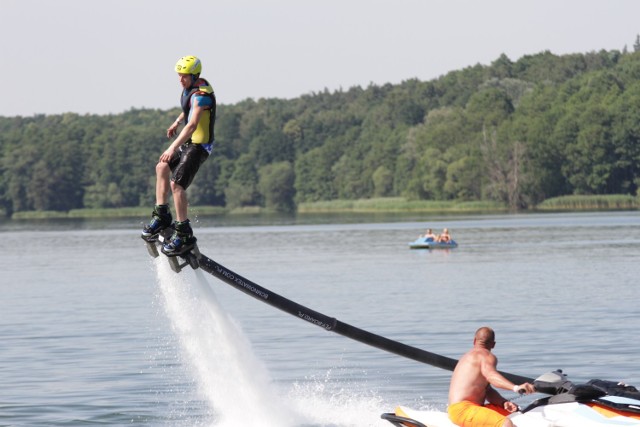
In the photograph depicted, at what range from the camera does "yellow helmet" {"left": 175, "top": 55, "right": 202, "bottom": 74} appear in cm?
1566

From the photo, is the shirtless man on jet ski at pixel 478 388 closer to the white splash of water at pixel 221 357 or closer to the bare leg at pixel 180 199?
the white splash of water at pixel 221 357

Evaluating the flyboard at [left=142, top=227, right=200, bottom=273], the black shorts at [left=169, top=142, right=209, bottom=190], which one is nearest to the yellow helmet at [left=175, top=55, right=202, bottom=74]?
the black shorts at [left=169, top=142, right=209, bottom=190]

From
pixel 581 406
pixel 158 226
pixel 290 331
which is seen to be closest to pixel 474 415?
pixel 581 406

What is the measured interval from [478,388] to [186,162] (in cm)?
444

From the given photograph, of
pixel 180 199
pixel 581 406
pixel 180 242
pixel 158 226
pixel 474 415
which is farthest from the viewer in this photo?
pixel 158 226

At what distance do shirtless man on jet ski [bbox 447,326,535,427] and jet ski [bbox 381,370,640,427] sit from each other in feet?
0.84

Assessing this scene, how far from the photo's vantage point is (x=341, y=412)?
21.9m

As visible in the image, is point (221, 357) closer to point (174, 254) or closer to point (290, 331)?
point (174, 254)

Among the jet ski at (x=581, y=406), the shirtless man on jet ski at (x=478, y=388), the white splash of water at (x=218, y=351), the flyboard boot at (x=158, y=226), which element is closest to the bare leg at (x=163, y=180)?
the flyboard boot at (x=158, y=226)

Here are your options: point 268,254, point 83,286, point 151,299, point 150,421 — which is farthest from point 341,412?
point 268,254

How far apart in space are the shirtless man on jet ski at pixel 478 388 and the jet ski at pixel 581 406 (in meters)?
0.26

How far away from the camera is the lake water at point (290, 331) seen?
61.8ft

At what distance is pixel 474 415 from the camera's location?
1514 centimetres

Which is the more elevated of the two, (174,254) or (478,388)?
(174,254)
